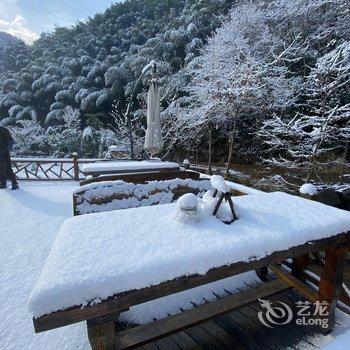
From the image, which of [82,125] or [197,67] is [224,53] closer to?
[197,67]

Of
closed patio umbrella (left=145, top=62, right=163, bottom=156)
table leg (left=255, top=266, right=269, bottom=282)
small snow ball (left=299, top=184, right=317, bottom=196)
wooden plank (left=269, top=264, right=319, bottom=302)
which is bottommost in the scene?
table leg (left=255, top=266, right=269, bottom=282)

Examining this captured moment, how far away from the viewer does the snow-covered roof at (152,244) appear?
4.36 feet

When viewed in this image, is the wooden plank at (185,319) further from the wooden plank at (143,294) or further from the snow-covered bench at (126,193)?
the snow-covered bench at (126,193)

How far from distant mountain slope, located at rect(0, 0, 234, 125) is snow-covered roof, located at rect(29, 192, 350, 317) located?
42.5 feet

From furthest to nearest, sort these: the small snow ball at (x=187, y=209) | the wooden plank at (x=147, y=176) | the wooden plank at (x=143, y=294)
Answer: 1. the wooden plank at (x=147, y=176)
2. the small snow ball at (x=187, y=209)
3. the wooden plank at (x=143, y=294)

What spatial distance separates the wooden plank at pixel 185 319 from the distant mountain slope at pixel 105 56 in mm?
12934

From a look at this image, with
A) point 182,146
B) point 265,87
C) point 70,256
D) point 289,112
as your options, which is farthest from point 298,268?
point 182,146

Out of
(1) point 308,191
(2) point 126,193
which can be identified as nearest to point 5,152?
(2) point 126,193

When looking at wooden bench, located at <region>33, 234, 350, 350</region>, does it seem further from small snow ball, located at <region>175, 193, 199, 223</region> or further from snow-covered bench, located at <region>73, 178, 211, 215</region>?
snow-covered bench, located at <region>73, 178, 211, 215</region>

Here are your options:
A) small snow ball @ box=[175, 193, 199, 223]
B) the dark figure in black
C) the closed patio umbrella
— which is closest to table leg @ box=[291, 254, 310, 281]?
small snow ball @ box=[175, 193, 199, 223]

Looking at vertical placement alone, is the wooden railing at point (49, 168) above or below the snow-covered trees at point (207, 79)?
below

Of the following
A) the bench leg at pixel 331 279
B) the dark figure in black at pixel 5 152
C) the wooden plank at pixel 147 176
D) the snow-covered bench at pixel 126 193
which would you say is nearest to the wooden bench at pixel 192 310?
the bench leg at pixel 331 279

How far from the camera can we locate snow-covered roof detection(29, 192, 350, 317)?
1328mm

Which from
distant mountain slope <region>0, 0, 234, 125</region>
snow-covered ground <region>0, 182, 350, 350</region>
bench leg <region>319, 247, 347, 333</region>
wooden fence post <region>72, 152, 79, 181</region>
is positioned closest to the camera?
bench leg <region>319, 247, 347, 333</region>
